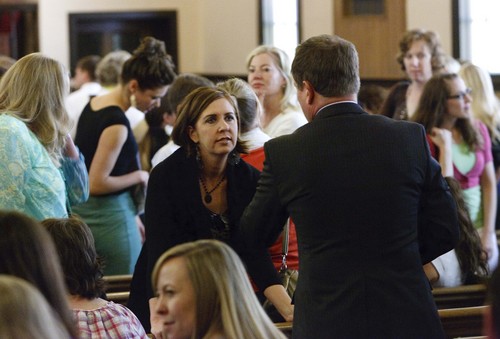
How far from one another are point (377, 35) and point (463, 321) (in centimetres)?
899

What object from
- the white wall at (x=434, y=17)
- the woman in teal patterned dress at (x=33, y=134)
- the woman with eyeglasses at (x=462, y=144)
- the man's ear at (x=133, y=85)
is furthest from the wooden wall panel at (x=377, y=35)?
the woman in teal patterned dress at (x=33, y=134)

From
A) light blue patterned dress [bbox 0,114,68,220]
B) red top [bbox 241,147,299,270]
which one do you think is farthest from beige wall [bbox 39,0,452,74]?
light blue patterned dress [bbox 0,114,68,220]

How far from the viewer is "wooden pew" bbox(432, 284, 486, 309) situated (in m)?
4.90

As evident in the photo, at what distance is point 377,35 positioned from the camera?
43.5 ft

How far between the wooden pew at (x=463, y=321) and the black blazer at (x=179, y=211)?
2.85 ft

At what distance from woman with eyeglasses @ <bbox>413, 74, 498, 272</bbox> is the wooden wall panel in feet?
21.8

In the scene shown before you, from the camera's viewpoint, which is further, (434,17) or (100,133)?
(434,17)

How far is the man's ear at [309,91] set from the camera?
345 cm

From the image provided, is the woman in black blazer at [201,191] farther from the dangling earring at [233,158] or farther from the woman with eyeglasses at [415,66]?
the woman with eyeglasses at [415,66]

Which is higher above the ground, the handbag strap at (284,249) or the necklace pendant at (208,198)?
the necklace pendant at (208,198)

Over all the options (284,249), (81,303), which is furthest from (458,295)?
(81,303)

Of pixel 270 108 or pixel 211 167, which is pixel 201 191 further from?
pixel 270 108

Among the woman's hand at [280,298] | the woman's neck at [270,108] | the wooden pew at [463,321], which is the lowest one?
the wooden pew at [463,321]

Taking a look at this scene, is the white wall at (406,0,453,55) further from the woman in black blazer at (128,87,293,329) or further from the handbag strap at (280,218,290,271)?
the woman in black blazer at (128,87,293,329)
